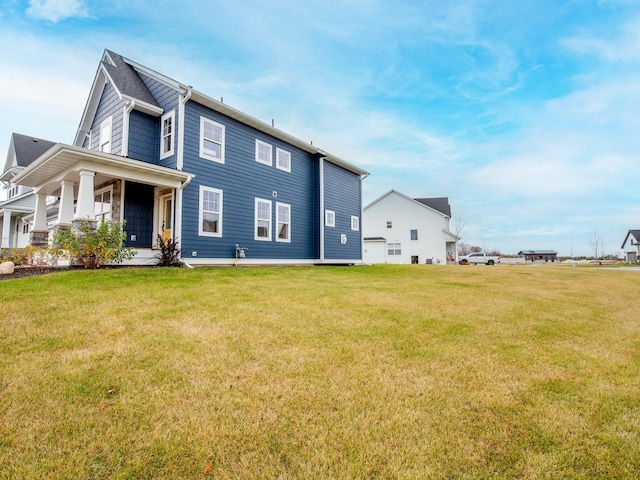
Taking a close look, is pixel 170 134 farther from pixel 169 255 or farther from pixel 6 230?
pixel 6 230

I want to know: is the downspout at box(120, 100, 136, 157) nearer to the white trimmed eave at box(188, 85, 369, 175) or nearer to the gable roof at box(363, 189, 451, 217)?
the white trimmed eave at box(188, 85, 369, 175)

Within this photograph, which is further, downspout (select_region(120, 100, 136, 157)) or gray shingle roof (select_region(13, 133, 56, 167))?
gray shingle roof (select_region(13, 133, 56, 167))

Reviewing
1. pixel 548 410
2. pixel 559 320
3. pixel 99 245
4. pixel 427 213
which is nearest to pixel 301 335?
pixel 548 410

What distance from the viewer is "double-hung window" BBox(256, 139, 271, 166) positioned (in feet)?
43.1

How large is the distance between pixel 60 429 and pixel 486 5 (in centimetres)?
1409

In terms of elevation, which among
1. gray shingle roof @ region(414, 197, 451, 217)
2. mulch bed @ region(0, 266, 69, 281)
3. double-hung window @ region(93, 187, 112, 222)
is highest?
gray shingle roof @ region(414, 197, 451, 217)

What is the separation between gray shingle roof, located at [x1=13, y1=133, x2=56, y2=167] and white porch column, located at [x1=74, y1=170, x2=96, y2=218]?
49.1 ft

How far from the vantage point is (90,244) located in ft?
26.8

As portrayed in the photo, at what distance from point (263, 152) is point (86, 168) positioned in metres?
6.50

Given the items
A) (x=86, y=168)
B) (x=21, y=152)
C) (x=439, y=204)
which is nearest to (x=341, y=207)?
(x=86, y=168)

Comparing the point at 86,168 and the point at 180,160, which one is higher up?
the point at 180,160

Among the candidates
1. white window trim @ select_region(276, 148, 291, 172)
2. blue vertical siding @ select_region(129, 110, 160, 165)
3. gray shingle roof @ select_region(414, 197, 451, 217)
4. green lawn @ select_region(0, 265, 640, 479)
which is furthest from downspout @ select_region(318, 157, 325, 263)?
gray shingle roof @ select_region(414, 197, 451, 217)

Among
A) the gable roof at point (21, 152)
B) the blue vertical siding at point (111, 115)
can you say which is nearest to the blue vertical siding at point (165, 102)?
the blue vertical siding at point (111, 115)

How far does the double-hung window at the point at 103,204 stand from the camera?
10947 millimetres
